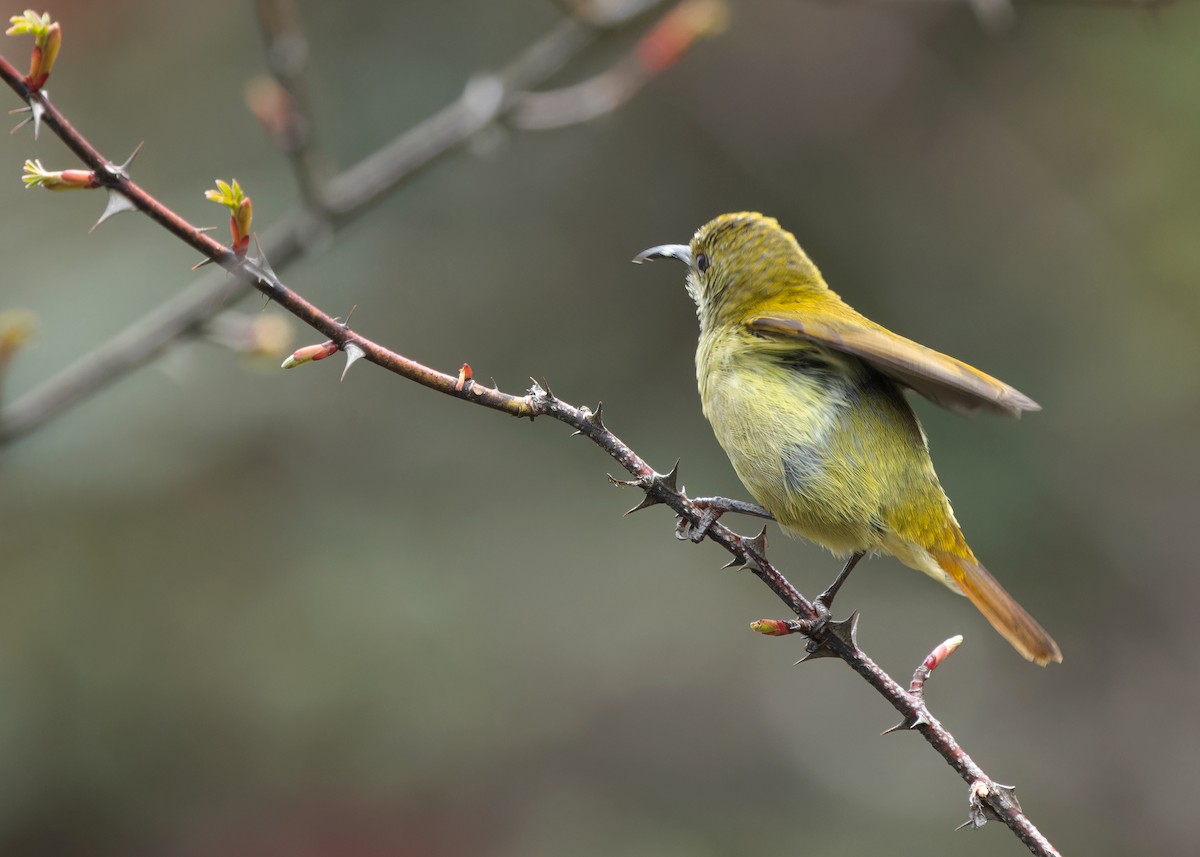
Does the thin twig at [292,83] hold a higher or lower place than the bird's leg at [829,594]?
higher

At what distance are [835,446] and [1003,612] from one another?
0.66 metres

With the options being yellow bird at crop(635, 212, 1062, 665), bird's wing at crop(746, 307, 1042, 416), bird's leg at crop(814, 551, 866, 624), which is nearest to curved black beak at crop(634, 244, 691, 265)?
yellow bird at crop(635, 212, 1062, 665)

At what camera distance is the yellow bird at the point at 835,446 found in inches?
132

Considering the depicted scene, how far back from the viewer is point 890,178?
26.0 feet

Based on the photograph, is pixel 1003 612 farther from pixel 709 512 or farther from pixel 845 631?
pixel 709 512

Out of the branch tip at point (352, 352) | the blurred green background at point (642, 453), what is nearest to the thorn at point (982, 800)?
the branch tip at point (352, 352)

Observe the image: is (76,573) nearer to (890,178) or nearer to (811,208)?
(811,208)

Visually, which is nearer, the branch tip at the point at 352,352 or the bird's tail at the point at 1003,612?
the branch tip at the point at 352,352

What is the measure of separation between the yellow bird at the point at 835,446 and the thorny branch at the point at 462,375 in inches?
23.4

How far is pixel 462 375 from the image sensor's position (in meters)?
2.06

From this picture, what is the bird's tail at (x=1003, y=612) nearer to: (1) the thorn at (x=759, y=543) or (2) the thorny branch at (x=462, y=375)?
(2) the thorny branch at (x=462, y=375)

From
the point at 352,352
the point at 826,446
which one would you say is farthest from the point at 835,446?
the point at 352,352

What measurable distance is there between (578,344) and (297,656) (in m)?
2.82

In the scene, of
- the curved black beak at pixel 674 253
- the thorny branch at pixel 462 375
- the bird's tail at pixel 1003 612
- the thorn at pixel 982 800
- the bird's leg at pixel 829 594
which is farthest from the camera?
the curved black beak at pixel 674 253
